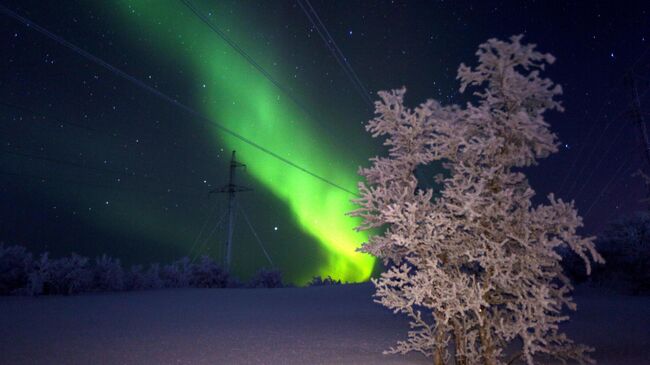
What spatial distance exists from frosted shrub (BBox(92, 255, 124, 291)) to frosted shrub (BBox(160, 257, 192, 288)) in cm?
321

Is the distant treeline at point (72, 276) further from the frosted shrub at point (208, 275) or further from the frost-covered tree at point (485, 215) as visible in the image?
the frost-covered tree at point (485, 215)

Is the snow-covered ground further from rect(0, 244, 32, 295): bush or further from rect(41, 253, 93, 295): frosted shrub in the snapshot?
rect(0, 244, 32, 295): bush

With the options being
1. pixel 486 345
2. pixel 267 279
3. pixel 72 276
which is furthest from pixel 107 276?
pixel 486 345

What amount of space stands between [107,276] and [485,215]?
598 inches

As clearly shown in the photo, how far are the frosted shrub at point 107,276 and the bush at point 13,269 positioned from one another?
7.13 feet

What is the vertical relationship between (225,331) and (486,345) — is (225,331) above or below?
below

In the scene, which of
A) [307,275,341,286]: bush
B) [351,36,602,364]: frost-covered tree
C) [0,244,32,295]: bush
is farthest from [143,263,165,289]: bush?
[351,36,602,364]: frost-covered tree

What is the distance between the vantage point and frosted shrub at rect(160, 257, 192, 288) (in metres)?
18.8

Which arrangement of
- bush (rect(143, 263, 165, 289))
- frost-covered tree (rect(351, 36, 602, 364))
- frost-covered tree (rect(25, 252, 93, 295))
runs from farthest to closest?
1. bush (rect(143, 263, 165, 289))
2. frost-covered tree (rect(25, 252, 93, 295))
3. frost-covered tree (rect(351, 36, 602, 364))

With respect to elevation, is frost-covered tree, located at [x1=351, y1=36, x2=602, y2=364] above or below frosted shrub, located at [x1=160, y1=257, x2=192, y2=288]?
above

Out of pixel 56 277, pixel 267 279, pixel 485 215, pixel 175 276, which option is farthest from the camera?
pixel 267 279

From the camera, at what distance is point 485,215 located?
171 inches

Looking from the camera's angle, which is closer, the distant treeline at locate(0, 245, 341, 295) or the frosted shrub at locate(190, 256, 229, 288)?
the distant treeline at locate(0, 245, 341, 295)

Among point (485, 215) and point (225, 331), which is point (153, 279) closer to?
point (225, 331)
